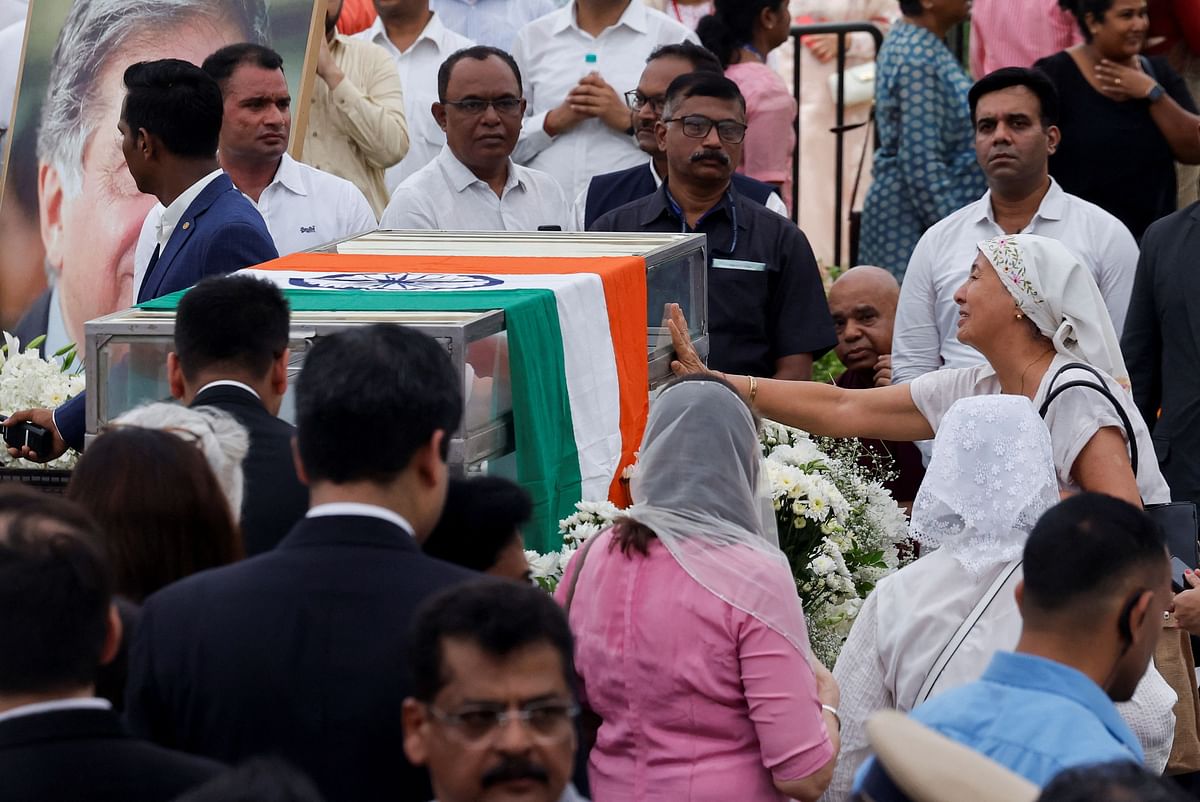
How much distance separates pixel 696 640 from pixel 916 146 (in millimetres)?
5114

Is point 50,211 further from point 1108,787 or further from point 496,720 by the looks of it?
point 1108,787

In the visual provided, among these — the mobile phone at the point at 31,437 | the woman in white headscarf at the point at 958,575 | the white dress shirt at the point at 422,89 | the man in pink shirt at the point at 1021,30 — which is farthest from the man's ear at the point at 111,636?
the man in pink shirt at the point at 1021,30

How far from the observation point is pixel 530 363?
15.7 ft

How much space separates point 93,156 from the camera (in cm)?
776

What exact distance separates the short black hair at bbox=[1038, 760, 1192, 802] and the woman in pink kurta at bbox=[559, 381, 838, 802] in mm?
1640

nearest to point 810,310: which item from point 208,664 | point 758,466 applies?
point 758,466

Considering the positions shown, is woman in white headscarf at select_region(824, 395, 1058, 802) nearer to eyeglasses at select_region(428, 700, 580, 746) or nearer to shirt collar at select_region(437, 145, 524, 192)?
eyeglasses at select_region(428, 700, 580, 746)

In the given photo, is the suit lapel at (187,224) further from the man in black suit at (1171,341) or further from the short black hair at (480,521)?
the man in black suit at (1171,341)

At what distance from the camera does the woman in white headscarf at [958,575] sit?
3.88 metres

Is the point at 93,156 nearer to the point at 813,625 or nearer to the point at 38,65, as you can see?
the point at 38,65

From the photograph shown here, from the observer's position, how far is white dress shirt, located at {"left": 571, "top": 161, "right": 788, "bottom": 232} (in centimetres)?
733

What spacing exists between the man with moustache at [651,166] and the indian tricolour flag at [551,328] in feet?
5.91

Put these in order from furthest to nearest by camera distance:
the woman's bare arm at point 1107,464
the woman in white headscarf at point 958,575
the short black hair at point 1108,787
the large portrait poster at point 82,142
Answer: the large portrait poster at point 82,142 → the woman's bare arm at point 1107,464 → the woman in white headscarf at point 958,575 → the short black hair at point 1108,787

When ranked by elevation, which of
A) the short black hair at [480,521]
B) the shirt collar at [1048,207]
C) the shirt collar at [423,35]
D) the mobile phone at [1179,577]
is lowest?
the mobile phone at [1179,577]
